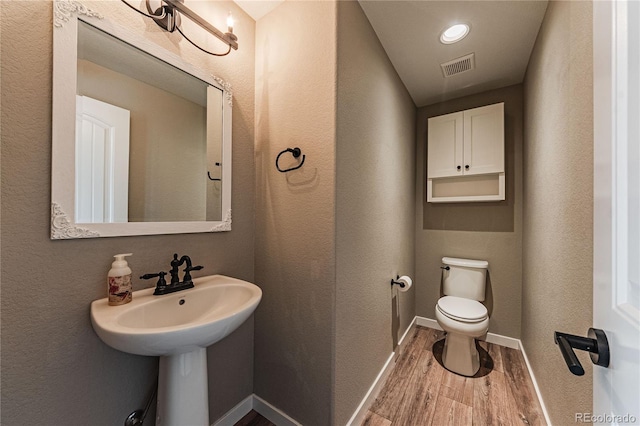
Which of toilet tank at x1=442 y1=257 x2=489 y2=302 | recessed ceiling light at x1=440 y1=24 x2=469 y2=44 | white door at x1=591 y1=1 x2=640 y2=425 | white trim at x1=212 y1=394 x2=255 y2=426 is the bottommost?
white trim at x1=212 y1=394 x2=255 y2=426

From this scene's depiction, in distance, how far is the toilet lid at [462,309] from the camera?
1.71 metres

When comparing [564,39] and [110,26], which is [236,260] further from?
[564,39]

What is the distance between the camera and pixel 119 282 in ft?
2.90

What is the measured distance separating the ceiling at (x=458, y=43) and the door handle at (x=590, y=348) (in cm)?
169

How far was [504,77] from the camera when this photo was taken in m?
2.05

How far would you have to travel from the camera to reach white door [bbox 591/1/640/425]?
14.9 inches

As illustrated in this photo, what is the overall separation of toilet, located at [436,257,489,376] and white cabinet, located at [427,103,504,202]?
69cm

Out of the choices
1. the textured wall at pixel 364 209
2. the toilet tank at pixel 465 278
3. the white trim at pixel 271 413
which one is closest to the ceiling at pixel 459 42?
the textured wall at pixel 364 209

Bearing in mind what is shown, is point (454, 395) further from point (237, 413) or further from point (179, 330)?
point (179, 330)

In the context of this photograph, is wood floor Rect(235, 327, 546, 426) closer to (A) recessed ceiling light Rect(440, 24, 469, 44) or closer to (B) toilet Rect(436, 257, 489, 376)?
(B) toilet Rect(436, 257, 489, 376)

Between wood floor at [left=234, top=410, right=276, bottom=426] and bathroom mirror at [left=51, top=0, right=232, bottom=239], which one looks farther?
wood floor at [left=234, top=410, right=276, bottom=426]

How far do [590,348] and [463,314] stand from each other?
1.46 m

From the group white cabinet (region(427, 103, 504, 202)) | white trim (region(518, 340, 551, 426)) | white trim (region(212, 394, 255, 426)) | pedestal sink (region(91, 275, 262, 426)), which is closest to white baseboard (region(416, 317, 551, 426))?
white trim (region(518, 340, 551, 426))

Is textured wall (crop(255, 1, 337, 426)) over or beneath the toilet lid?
over
